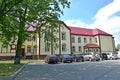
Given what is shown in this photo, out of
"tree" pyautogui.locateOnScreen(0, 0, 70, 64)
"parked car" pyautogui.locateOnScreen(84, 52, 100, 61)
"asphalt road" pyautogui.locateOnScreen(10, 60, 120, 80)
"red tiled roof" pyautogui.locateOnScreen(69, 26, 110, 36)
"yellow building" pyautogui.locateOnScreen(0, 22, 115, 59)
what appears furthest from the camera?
"red tiled roof" pyautogui.locateOnScreen(69, 26, 110, 36)

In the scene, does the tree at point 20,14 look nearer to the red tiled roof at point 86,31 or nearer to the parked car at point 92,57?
the parked car at point 92,57

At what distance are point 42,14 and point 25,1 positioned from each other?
19.8 ft

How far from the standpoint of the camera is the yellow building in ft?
174

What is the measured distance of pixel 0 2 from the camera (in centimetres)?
2047

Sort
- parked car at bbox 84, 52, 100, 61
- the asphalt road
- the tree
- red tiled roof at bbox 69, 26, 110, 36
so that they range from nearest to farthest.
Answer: the asphalt road, the tree, parked car at bbox 84, 52, 100, 61, red tiled roof at bbox 69, 26, 110, 36

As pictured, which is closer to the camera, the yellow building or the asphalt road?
the asphalt road

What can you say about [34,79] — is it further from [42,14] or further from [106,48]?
[106,48]

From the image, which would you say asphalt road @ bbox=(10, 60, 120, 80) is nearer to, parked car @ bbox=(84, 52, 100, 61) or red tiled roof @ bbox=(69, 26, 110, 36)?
parked car @ bbox=(84, 52, 100, 61)

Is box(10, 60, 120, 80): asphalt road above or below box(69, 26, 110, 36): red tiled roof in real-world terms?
below

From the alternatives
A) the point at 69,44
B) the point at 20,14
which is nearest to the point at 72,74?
the point at 20,14

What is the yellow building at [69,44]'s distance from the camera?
5303 cm

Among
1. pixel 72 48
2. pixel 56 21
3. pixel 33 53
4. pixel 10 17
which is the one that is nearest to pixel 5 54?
pixel 33 53

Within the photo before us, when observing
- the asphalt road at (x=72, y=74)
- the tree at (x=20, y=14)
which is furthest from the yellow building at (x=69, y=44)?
the asphalt road at (x=72, y=74)

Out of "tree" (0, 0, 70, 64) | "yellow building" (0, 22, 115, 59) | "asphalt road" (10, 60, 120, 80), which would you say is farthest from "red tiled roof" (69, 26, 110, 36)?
"asphalt road" (10, 60, 120, 80)
